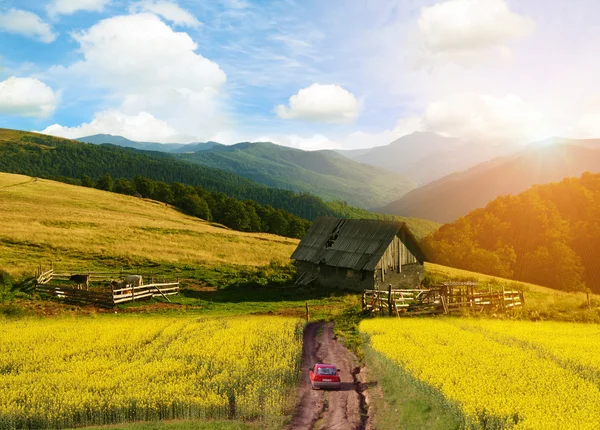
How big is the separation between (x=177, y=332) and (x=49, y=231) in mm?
42544

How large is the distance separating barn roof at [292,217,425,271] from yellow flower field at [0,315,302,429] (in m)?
17.9

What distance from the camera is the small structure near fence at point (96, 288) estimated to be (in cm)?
3547

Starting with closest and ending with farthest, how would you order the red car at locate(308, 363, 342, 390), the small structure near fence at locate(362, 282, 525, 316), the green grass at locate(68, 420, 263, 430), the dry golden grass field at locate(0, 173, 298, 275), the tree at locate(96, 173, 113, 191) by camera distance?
1. the green grass at locate(68, 420, 263, 430)
2. the red car at locate(308, 363, 342, 390)
3. the small structure near fence at locate(362, 282, 525, 316)
4. the dry golden grass field at locate(0, 173, 298, 275)
5. the tree at locate(96, 173, 113, 191)

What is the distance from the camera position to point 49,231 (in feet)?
194

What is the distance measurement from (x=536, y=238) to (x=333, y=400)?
82248 millimetres

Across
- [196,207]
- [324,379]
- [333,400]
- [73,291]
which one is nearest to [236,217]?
[196,207]

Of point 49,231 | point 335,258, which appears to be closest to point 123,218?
point 49,231

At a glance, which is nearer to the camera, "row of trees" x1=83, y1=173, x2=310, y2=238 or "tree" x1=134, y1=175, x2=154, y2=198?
"row of trees" x1=83, y1=173, x2=310, y2=238

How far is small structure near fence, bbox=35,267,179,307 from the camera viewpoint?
35469 mm

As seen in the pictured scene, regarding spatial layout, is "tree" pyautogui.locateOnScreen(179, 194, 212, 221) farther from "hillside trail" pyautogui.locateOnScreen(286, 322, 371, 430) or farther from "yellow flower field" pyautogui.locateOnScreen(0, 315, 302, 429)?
"hillside trail" pyautogui.locateOnScreen(286, 322, 371, 430)

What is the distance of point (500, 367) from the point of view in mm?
19047

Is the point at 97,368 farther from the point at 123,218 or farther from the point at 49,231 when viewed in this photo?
the point at 123,218

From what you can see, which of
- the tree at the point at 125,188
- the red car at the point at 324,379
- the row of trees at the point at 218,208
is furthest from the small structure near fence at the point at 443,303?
the tree at the point at 125,188

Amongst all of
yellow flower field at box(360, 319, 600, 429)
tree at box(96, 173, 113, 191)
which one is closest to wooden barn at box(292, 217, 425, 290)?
A: yellow flower field at box(360, 319, 600, 429)
